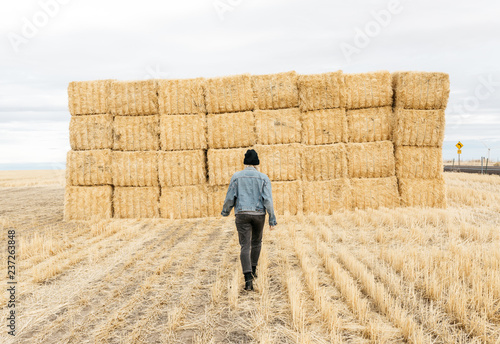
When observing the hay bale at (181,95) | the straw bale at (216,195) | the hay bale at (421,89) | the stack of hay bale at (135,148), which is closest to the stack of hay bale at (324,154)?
the hay bale at (421,89)

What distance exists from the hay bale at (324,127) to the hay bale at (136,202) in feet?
17.2

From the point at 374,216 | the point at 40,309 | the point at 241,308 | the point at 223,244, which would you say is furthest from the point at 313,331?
the point at 374,216

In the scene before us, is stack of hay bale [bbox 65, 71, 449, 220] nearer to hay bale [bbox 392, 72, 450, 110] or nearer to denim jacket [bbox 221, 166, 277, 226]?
hay bale [bbox 392, 72, 450, 110]

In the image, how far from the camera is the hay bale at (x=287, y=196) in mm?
11797

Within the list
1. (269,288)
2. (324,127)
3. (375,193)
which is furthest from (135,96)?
(269,288)

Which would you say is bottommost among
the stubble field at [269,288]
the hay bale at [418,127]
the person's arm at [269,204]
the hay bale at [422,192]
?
the stubble field at [269,288]

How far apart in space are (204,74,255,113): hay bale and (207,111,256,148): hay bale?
0.38 m

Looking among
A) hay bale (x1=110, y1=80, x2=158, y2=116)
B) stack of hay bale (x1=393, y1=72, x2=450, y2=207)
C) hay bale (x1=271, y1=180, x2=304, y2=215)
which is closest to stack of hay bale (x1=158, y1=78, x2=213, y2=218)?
hay bale (x1=110, y1=80, x2=158, y2=116)

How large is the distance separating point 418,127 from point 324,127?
3023 mm

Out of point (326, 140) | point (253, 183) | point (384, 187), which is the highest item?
point (326, 140)

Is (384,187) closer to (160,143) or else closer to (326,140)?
(326,140)

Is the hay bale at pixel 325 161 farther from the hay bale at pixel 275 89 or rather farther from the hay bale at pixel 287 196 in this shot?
the hay bale at pixel 275 89

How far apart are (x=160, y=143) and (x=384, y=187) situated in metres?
7.39

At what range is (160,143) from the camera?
12055mm
